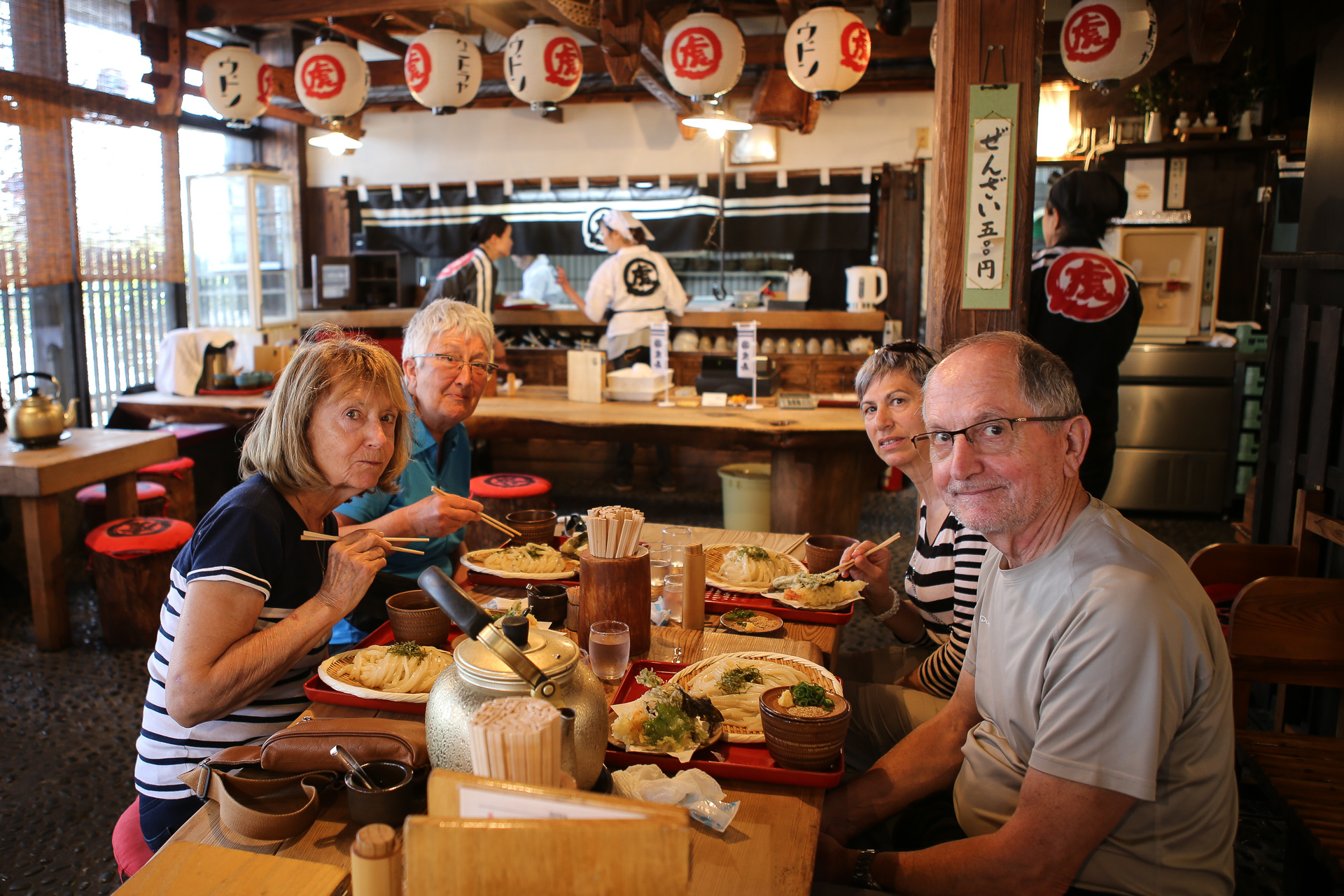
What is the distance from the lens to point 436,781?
2.72ft

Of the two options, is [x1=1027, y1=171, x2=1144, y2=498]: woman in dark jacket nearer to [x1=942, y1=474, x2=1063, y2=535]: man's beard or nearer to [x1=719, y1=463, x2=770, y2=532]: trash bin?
[x1=719, y1=463, x2=770, y2=532]: trash bin

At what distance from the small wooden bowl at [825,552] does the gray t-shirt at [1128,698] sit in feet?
2.62

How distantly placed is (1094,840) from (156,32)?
23.8 feet

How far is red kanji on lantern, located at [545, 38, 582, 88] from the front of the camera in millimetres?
5238

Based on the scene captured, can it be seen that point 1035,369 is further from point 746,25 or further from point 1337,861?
point 746,25

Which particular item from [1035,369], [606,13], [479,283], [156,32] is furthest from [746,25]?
[1035,369]

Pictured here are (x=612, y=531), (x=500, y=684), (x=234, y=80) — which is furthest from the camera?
(x=234, y=80)

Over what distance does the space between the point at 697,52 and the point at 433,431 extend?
10.5 ft

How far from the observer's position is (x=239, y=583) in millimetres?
1564

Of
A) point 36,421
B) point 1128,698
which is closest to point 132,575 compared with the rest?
point 36,421

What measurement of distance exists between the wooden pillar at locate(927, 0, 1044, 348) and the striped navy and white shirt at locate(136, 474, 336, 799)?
2.26m

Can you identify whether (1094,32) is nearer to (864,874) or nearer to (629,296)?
(629,296)

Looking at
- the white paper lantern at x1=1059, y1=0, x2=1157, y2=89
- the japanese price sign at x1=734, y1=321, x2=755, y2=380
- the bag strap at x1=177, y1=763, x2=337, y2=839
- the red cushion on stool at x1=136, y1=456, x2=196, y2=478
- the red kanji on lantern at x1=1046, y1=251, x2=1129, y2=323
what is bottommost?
the red cushion on stool at x1=136, y1=456, x2=196, y2=478

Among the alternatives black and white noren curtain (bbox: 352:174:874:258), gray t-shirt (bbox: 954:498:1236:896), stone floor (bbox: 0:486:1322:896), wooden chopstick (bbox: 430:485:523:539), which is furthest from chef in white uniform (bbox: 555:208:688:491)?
gray t-shirt (bbox: 954:498:1236:896)
